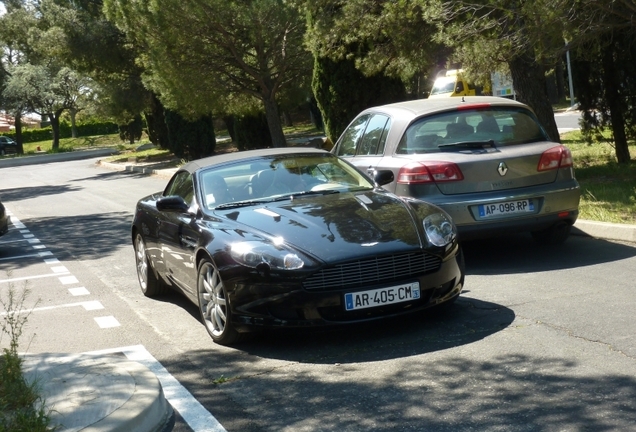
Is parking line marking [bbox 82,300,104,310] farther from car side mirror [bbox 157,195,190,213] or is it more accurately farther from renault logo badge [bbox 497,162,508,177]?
renault logo badge [bbox 497,162,508,177]

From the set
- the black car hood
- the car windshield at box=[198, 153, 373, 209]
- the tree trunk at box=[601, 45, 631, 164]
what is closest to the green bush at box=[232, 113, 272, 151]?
the tree trunk at box=[601, 45, 631, 164]

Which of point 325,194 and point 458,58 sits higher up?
point 458,58

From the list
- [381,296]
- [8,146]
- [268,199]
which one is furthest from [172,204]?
[8,146]

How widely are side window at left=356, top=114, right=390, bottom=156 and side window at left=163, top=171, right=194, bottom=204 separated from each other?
7.33 ft

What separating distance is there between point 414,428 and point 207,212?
3.44 meters

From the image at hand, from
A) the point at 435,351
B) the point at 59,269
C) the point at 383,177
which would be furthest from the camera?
the point at 59,269

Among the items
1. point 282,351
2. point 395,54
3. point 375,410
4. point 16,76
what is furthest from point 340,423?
point 16,76

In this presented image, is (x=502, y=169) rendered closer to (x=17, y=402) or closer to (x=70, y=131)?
(x=17, y=402)

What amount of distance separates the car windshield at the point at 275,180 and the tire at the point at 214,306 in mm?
792

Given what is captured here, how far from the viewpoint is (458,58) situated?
15258 millimetres

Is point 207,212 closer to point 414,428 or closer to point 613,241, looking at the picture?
point 414,428

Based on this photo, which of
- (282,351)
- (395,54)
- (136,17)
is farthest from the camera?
(136,17)

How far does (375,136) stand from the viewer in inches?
418

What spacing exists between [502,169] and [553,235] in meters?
1.18
